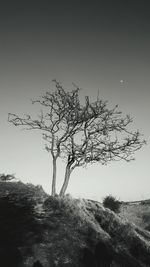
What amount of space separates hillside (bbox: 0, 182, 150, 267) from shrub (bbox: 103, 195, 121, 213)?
1519cm

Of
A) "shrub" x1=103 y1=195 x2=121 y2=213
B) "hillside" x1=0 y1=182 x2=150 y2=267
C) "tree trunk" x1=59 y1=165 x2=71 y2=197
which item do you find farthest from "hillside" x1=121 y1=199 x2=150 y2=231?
"hillside" x1=0 y1=182 x2=150 y2=267

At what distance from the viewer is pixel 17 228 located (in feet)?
25.9

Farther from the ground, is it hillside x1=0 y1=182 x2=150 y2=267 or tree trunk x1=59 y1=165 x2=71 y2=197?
tree trunk x1=59 y1=165 x2=71 y2=197

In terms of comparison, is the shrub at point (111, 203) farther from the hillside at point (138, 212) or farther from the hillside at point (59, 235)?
the hillside at point (59, 235)

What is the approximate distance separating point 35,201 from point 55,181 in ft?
24.0

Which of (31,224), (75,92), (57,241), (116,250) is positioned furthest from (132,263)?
(75,92)

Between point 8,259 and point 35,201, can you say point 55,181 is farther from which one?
point 8,259

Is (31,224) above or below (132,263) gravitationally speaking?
above

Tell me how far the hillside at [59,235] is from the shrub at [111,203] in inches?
598

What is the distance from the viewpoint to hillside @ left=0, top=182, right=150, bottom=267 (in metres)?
7.11

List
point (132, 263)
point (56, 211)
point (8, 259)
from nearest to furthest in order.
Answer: point (8, 259)
point (132, 263)
point (56, 211)

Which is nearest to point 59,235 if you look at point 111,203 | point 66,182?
point 66,182

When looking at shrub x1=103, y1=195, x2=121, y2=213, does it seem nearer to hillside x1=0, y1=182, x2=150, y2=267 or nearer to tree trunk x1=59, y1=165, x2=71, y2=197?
tree trunk x1=59, y1=165, x2=71, y2=197

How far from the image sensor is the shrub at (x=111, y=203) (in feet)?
84.8
